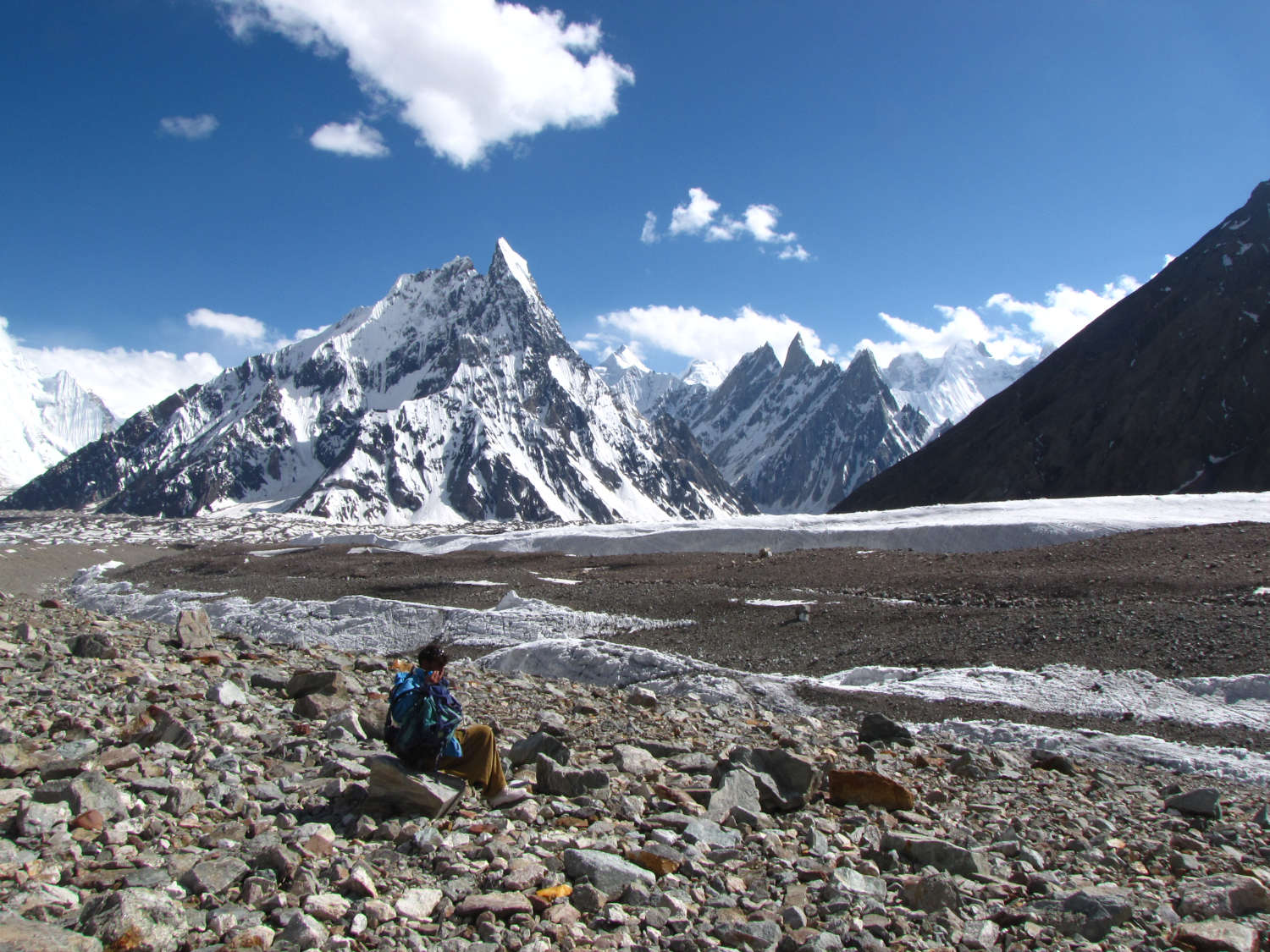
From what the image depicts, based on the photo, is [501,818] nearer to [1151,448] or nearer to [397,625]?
[397,625]

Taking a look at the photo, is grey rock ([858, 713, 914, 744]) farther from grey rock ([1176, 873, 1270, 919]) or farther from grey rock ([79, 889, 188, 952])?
grey rock ([79, 889, 188, 952])

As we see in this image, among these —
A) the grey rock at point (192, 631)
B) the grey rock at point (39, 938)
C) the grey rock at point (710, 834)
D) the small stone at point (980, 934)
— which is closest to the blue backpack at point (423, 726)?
the grey rock at point (710, 834)

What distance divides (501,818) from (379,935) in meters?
2.19

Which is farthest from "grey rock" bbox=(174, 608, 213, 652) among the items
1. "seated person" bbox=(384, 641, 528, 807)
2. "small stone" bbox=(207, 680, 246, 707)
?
"seated person" bbox=(384, 641, 528, 807)

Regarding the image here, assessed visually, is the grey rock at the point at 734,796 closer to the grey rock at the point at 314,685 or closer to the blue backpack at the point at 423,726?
the blue backpack at the point at 423,726

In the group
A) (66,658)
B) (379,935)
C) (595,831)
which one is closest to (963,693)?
(595,831)

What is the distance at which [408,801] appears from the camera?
692cm

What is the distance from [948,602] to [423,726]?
21.3m

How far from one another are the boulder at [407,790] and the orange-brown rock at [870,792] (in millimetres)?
4381

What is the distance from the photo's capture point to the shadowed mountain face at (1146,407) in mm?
88812

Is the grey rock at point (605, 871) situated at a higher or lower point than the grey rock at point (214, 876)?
lower

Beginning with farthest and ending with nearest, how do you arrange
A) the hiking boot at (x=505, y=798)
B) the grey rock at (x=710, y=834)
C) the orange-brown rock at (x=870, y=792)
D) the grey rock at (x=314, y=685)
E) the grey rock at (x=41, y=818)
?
the grey rock at (x=314, y=685) < the orange-brown rock at (x=870, y=792) < the hiking boot at (x=505, y=798) < the grey rock at (x=710, y=834) < the grey rock at (x=41, y=818)

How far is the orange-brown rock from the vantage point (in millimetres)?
8594

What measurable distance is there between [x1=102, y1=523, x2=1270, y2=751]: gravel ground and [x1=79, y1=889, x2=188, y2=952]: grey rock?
12414 millimetres
